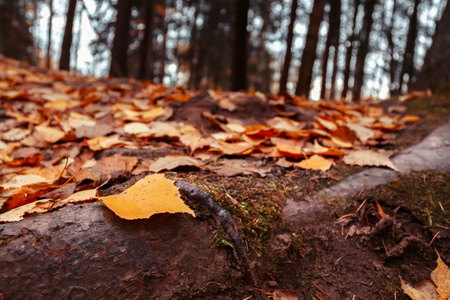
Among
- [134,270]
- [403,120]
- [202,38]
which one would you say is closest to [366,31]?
[202,38]

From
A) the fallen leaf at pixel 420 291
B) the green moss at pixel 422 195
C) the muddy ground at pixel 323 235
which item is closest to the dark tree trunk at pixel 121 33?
the muddy ground at pixel 323 235

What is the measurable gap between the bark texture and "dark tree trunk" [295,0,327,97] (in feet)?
11.4

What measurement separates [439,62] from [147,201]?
3881 mm

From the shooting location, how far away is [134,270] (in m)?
0.75

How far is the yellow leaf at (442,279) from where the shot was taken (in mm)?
831

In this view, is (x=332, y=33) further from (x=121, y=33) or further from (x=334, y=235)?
(x=334, y=235)

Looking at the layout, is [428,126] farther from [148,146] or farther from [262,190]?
[148,146]

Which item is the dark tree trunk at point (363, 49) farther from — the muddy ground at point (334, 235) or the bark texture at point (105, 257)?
the bark texture at point (105, 257)

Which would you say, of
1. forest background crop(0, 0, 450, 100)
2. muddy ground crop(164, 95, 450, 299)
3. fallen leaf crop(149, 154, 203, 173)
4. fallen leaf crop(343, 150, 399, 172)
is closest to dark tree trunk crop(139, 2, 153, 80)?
forest background crop(0, 0, 450, 100)

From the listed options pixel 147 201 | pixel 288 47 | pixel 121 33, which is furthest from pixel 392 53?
pixel 147 201

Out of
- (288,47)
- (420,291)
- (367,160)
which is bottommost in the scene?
(420,291)

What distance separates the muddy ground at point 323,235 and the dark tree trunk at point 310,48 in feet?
9.54

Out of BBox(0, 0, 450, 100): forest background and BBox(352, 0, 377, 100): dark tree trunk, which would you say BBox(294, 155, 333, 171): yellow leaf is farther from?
BBox(352, 0, 377, 100): dark tree trunk

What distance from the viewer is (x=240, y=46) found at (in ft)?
14.4
